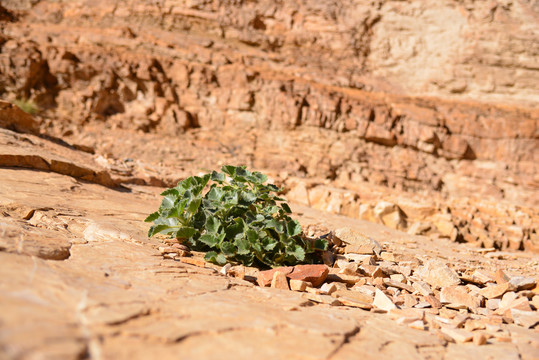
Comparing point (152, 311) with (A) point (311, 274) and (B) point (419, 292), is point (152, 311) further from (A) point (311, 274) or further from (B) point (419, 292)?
(B) point (419, 292)

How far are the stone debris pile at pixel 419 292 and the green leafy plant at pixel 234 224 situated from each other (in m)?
0.13

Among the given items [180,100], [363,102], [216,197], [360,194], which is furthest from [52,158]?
[363,102]

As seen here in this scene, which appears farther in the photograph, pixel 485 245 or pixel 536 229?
pixel 536 229

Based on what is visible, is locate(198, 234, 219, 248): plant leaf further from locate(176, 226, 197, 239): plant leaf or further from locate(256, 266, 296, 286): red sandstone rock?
locate(256, 266, 296, 286): red sandstone rock

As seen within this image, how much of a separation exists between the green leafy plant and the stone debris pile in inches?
5.0

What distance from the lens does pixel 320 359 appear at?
4.38 feet

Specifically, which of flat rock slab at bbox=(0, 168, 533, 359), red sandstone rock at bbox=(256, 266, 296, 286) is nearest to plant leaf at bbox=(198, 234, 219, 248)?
flat rock slab at bbox=(0, 168, 533, 359)

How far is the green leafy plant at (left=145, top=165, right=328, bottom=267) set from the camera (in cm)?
268

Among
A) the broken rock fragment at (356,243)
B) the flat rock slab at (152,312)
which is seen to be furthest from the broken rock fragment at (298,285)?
the broken rock fragment at (356,243)

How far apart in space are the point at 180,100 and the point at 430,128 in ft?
22.8

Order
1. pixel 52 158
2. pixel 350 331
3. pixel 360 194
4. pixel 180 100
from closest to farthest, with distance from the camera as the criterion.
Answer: pixel 350 331
pixel 52 158
pixel 360 194
pixel 180 100

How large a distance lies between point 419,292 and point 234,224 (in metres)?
1.31

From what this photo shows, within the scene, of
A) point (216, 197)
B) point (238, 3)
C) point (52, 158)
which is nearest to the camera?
Result: point (216, 197)

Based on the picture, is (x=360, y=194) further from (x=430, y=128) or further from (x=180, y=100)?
(x=180, y=100)
